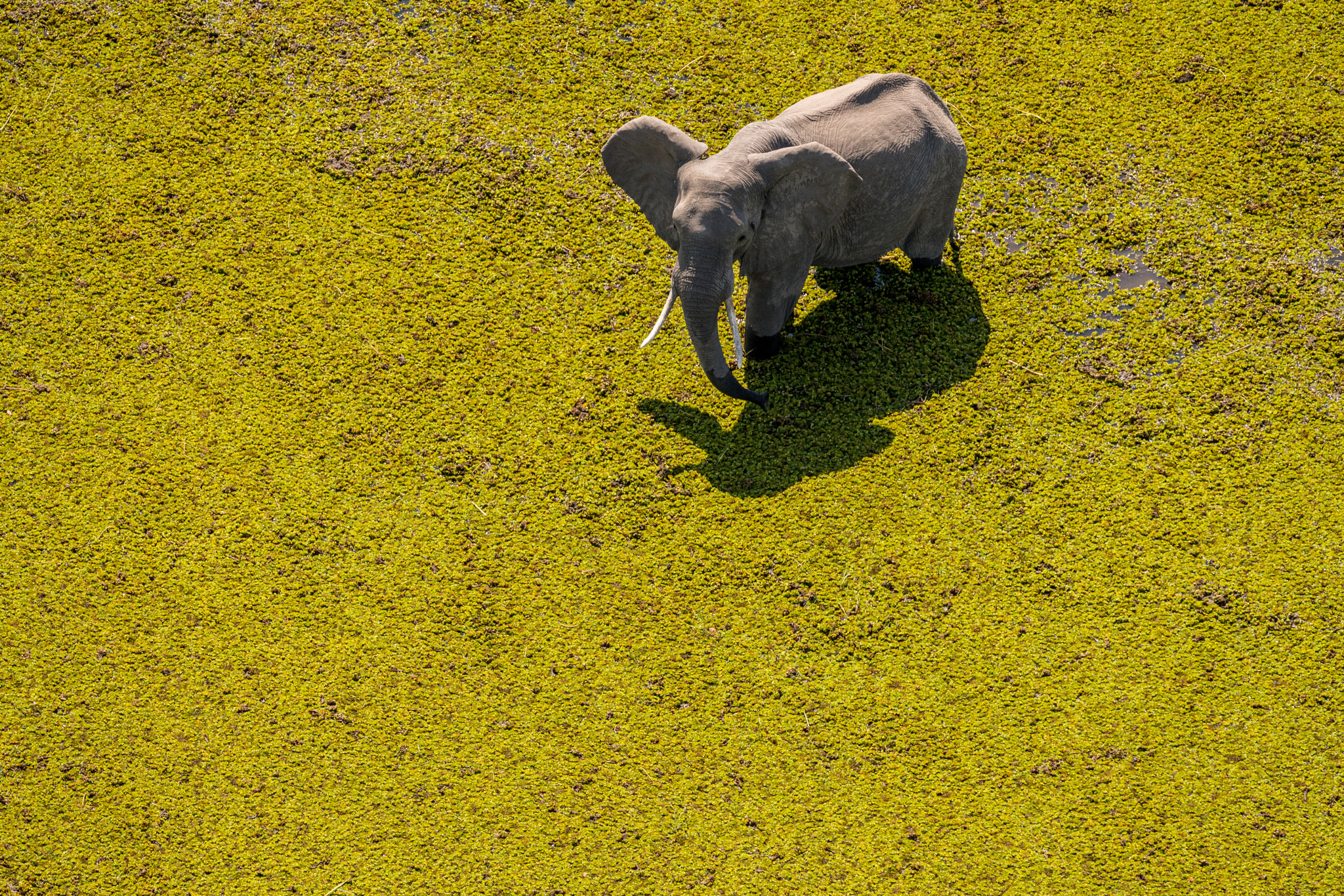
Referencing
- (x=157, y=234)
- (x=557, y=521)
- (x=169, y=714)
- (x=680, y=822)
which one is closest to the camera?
(x=680, y=822)

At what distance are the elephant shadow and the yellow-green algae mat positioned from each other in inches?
1.2

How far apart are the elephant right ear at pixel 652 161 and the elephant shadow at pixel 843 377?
3.77 feet

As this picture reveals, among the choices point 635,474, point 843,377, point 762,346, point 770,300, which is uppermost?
point 770,300

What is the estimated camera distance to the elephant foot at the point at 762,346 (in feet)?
19.2

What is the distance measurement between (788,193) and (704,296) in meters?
0.79

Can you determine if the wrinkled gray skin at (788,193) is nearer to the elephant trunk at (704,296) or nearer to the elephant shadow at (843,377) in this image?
the elephant trunk at (704,296)

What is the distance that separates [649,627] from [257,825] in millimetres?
2169

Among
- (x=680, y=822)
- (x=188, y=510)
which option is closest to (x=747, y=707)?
(x=680, y=822)

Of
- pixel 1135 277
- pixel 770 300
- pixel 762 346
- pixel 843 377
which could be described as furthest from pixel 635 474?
pixel 1135 277

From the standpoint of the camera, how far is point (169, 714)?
499 centimetres

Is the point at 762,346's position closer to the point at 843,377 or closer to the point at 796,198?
the point at 843,377

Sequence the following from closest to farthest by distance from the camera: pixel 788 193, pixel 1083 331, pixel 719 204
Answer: pixel 719 204
pixel 788 193
pixel 1083 331

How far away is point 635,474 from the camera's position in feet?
18.5

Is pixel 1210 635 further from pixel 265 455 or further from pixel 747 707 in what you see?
Answer: pixel 265 455
